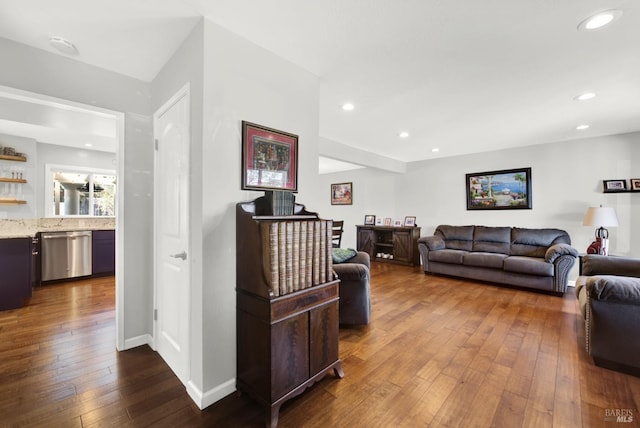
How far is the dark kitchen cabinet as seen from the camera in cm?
467

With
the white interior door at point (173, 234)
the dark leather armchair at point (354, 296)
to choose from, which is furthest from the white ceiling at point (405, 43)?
the dark leather armchair at point (354, 296)

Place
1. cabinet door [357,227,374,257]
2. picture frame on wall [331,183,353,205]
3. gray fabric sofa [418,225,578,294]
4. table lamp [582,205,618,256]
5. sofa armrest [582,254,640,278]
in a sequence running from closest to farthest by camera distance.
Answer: sofa armrest [582,254,640,278], table lamp [582,205,618,256], gray fabric sofa [418,225,578,294], cabinet door [357,227,374,257], picture frame on wall [331,183,353,205]

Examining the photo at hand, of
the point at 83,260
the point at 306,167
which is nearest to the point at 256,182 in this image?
the point at 306,167

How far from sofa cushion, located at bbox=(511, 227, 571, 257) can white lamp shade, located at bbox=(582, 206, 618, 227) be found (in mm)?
459

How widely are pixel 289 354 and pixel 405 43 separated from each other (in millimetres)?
2294

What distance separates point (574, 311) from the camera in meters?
3.27

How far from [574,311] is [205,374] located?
13.8 feet

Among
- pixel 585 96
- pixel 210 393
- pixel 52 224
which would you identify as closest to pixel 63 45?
pixel 210 393

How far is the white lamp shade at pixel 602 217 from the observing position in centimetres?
380

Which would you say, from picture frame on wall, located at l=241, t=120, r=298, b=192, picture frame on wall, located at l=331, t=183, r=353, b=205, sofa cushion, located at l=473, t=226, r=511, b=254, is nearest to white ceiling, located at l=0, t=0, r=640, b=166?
picture frame on wall, located at l=241, t=120, r=298, b=192

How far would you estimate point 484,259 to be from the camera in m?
4.48

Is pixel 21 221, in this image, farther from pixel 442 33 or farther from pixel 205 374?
pixel 442 33

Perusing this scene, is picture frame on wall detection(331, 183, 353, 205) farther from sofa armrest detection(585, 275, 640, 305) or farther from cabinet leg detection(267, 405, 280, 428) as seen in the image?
cabinet leg detection(267, 405, 280, 428)

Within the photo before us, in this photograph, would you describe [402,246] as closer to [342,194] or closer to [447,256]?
[447,256]
